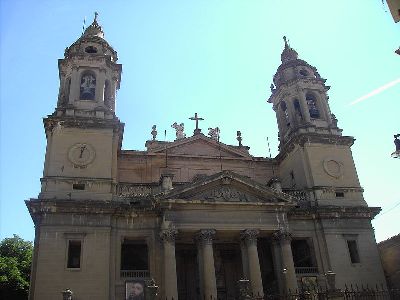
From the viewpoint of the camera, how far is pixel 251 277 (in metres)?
22.9

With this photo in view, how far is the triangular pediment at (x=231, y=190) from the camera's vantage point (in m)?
24.5

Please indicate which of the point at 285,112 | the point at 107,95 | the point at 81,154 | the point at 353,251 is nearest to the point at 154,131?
the point at 107,95

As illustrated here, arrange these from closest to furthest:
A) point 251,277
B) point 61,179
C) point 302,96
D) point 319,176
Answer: point 251,277
point 61,179
point 319,176
point 302,96

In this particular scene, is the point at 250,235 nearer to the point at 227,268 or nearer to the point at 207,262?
the point at 207,262

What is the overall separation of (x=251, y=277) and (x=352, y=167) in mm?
10825

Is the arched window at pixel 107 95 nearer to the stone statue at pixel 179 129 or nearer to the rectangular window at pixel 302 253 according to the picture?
the stone statue at pixel 179 129

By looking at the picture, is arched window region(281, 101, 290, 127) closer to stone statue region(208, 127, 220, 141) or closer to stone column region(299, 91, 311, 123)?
stone column region(299, 91, 311, 123)

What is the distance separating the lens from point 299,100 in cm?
3125

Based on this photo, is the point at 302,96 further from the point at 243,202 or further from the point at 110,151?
the point at 110,151

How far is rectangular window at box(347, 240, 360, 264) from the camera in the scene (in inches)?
1015

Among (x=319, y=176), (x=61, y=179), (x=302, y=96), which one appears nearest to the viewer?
(x=61, y=179)

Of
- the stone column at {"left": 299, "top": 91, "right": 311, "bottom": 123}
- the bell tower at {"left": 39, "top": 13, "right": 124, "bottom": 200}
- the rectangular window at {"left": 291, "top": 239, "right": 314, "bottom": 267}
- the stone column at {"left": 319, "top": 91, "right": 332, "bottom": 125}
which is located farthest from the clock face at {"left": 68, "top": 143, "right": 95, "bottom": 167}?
the stone column at {"left": 319, "top": 91, "right": 332, "bottom": 125}

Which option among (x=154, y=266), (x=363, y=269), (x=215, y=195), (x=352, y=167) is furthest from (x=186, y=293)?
(x=352, y=167)

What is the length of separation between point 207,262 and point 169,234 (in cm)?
236
